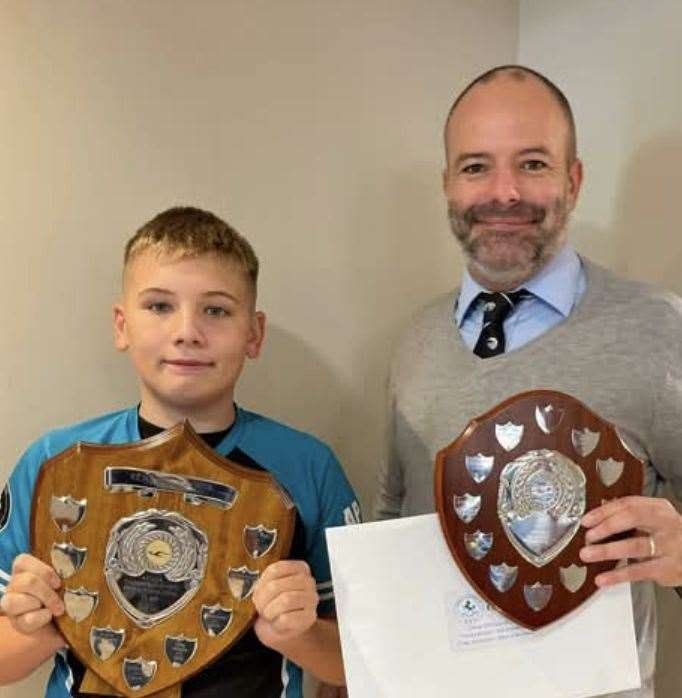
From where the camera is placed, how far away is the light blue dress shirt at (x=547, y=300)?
1.29 metres

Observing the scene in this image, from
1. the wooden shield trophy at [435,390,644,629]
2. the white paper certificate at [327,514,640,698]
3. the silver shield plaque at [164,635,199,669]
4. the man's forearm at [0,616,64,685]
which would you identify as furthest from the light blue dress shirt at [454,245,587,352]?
the man's forearm at [0,616,64,685]

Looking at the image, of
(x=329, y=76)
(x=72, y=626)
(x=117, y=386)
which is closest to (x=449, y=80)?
(x=329, y=76)

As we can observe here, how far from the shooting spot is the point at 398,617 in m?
1.05

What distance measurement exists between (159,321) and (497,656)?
0.58 metres

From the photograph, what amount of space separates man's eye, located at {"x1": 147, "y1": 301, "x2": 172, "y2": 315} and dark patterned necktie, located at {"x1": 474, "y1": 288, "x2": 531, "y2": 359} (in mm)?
452

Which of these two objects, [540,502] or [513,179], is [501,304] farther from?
[540,502]

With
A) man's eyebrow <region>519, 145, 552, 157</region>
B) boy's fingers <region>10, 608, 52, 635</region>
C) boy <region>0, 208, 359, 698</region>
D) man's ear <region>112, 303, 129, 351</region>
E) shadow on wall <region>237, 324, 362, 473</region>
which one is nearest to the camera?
boy's fingers <region>10, 608, 52, 635</region>

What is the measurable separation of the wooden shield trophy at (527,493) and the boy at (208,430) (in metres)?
0.20

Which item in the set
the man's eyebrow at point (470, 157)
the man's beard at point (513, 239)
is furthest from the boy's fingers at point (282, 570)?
the man's eyebrow at point (470, 157)

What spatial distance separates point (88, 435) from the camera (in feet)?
3.84

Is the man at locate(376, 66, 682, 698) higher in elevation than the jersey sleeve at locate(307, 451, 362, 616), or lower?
higher

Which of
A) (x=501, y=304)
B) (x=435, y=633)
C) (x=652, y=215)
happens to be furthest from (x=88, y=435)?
(x=652, y=215)

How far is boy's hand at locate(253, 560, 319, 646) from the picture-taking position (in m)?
1.01

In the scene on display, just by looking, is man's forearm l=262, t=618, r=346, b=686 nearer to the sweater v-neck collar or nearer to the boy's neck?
the boy's neck
